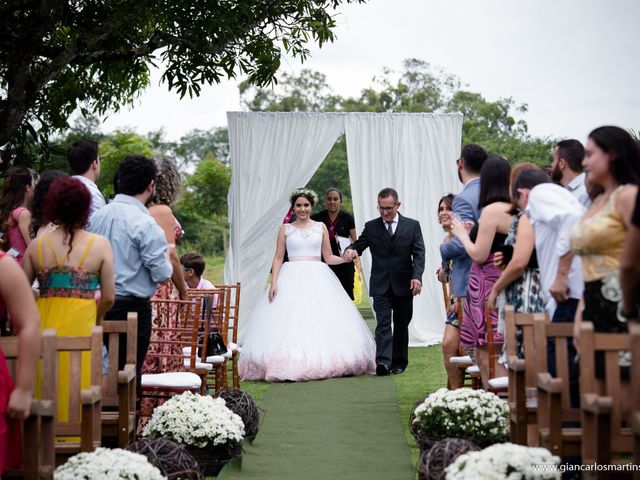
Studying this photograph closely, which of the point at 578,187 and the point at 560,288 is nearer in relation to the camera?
the point at 560,288

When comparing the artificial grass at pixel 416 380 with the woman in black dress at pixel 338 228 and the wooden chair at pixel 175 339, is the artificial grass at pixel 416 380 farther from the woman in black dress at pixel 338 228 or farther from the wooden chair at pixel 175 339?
the wooden chair at pixel 175 339

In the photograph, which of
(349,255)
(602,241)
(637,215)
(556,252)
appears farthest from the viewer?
(349,255)

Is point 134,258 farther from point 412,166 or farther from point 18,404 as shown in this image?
point 412,166

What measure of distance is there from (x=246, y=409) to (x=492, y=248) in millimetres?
2042

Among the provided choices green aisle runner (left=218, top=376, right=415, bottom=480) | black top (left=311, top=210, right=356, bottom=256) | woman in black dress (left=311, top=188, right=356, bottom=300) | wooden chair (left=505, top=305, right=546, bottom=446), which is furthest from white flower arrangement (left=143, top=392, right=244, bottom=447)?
black top (left=311, top=210, right=356, bottom=256)

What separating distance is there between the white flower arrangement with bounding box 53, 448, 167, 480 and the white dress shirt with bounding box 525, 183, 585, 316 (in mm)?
2424

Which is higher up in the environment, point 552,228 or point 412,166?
point 412,166

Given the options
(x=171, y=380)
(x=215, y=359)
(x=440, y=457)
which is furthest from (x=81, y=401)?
(x=215, y=359)

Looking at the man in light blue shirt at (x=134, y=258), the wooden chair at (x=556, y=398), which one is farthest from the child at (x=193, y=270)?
the wooden chair at (x=556, y=398)

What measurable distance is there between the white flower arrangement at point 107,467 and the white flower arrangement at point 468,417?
201 centimetres

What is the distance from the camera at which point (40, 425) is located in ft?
14.3

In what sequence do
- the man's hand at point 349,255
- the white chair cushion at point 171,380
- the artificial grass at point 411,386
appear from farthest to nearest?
1. the man's hand at point 349,255
2. the artificial grass at point 411,386
3. the white chair cushion at point 171,380

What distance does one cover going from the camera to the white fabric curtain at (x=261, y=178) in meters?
15.2

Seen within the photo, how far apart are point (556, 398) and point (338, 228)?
8.70 meters
